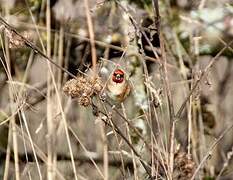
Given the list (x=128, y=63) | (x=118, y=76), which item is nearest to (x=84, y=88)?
(x=118, y=76)

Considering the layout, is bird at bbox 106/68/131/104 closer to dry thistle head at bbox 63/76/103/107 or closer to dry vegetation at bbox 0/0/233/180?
dry thistle head at bbox 63/76/103/107

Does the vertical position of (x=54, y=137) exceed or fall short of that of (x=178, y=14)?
it falls short

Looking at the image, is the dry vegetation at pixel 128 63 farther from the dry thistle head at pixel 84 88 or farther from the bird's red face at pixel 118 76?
the dry thistle head at pixel 84 88

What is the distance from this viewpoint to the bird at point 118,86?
3.03ft

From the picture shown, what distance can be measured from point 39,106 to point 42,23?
10.6 inches

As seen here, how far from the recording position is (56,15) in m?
1.63

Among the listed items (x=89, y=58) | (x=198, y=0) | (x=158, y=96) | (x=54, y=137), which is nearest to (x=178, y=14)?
(x=198, y=0)

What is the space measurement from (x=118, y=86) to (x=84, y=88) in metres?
0.19

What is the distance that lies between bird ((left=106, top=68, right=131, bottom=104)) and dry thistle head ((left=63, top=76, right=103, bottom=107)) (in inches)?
5.1

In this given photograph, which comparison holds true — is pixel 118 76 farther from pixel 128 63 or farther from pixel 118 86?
pixel 128 63

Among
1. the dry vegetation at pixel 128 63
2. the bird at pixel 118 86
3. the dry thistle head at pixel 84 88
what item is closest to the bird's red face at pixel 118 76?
the bird at pixel 118 86

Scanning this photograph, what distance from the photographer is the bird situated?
92 centimetres

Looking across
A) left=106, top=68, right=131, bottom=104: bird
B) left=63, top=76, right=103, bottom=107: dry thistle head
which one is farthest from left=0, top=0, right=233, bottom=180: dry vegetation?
left=63, top=76, right=103, bottom=107: dry thistle head

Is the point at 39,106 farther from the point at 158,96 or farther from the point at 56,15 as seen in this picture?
the point at 158,96
